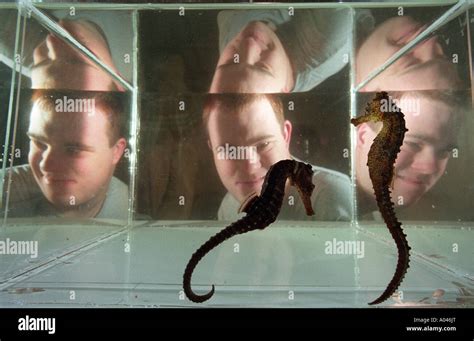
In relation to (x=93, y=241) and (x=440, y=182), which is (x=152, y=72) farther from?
(x=440, y=182)

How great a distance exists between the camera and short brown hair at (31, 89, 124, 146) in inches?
169

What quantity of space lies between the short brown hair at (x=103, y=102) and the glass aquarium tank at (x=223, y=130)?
15mm

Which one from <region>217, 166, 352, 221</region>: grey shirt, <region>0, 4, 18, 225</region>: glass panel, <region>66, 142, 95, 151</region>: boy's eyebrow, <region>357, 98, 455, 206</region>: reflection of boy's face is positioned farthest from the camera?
<region>217, 166, 352, 221</region>: grey shirt

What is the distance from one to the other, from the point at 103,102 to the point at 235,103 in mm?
1573

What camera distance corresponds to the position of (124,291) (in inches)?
103

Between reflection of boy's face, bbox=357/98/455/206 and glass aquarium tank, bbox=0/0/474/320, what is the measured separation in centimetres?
1

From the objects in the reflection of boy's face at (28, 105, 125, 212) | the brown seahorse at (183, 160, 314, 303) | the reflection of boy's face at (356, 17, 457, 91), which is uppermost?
the reflection of boy's face at (356, 17, 457, 91)

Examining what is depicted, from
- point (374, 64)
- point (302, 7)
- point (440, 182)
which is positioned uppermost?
point (302, 7)

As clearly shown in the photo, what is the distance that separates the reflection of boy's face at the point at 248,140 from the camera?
4.55m

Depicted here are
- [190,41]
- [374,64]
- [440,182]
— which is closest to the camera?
[440,182]

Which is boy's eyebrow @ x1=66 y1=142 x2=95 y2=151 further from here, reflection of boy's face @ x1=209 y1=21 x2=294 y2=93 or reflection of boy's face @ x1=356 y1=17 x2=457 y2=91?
reflection of boy's face @ x1=356 y1=17 x2=457 y2=91

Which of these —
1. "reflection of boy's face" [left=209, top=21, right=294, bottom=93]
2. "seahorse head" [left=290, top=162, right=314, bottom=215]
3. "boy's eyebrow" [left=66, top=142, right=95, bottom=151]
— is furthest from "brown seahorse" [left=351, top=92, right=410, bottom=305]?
"boy's eyebrow" [left=66, top=142, right=95, bottom=151]
